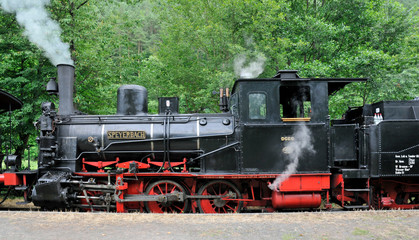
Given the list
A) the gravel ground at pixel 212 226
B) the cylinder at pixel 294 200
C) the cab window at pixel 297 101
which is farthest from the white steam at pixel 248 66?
the gravel ground at pixel 212 226

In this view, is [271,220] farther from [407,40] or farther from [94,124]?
[407,40]

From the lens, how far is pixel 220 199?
22.4 feet

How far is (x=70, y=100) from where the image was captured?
7461 millimetres

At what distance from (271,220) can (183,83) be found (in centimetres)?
1091

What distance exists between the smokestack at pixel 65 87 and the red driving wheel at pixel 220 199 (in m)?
3.99

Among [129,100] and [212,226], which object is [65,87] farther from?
[212,226]

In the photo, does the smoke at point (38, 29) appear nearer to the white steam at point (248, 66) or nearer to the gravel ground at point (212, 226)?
the gravel ground at point (212, 226)

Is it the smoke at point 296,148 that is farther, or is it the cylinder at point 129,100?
the cylinder at point 129,100

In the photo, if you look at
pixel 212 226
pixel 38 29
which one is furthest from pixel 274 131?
pixel 38 29

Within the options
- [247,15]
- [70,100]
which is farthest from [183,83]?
[70,100]

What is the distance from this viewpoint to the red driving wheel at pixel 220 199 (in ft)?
22.3

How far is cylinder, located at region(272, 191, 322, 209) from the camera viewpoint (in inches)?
260

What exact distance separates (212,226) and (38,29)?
8310mm

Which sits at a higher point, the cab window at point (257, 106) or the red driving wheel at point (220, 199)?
the cab window at point (257, 106)
